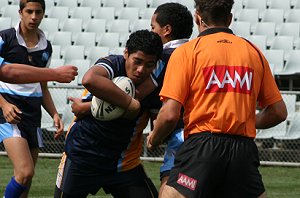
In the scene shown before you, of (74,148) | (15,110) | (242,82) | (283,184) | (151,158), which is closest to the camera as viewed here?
(242,82)

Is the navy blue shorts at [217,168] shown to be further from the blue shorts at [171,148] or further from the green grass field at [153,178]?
the green grass field at [153,178]

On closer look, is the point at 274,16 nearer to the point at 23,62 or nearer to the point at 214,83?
the point at 23,62

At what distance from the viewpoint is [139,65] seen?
5.48m

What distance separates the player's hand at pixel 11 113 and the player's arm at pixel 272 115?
228 centimetres

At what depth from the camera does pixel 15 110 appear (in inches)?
256

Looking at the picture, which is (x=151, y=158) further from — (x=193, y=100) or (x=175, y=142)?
(x=193, y=100)

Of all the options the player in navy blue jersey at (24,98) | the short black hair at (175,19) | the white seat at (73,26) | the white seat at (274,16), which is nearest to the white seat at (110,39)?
the white seat at (73,26)

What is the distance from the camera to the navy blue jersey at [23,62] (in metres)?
6.99

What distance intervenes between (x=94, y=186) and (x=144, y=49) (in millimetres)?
1073

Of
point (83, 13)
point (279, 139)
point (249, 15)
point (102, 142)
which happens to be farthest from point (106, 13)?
point (102, 142)

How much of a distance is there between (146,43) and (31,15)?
1988mm

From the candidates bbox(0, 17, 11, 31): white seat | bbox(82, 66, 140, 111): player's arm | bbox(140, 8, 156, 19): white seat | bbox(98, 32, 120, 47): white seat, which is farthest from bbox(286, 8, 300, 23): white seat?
bbox(82, 66, 140, 111): player's arm

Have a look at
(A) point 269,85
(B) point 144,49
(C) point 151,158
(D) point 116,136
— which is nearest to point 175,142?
(D) point 116,136

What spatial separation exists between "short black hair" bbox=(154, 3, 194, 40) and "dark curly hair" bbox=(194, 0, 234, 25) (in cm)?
113
